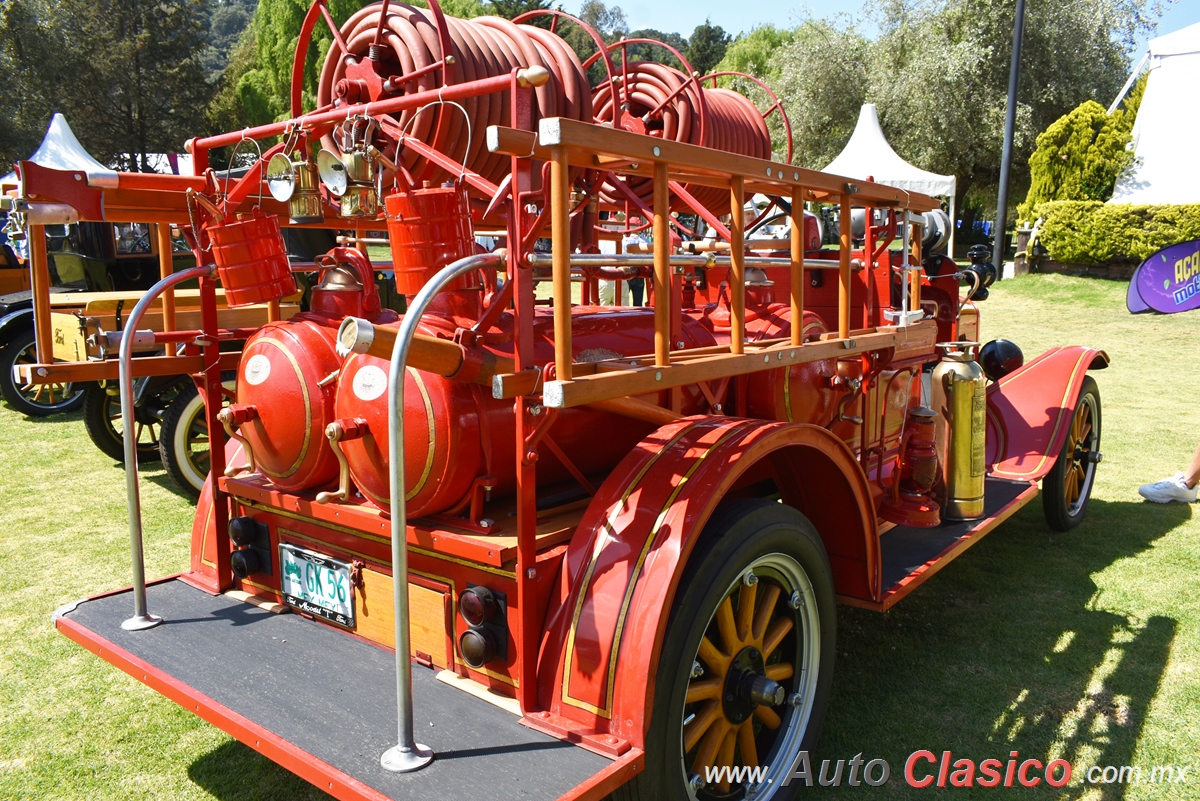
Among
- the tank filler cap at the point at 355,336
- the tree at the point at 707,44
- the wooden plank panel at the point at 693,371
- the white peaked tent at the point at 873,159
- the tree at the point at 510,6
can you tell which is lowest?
the wooden plank panel at the point at 693,371

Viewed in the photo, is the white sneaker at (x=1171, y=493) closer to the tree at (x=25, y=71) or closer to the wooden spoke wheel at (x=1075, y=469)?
the wooden spoke wheel at (x=1075, y=469)

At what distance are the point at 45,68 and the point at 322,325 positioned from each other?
3212cm

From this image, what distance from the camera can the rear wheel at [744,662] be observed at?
2145 mm

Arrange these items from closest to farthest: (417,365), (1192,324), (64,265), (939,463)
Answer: (417,365) → (939,463) → (64,265) → (1192,324)

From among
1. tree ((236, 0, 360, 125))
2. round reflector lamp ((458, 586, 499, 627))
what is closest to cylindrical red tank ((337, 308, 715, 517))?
round reflector lamp ((458, 586, 499, 627))

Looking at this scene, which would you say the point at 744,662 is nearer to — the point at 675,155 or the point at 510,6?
the point at 675,155

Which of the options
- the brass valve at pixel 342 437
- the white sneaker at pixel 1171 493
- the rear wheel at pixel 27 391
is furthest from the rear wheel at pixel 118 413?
the white sneaker at pixel 1171 493

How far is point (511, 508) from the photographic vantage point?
2.73 metres

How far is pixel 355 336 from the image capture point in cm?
180

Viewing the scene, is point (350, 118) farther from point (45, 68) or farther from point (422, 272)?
point (45, 68)

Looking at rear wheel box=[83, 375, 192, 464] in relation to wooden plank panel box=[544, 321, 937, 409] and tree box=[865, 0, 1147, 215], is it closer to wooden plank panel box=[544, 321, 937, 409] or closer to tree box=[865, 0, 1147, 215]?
wooden plank panel box=[544, 321, 937, 409]

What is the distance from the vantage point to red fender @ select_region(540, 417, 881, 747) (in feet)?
6.78

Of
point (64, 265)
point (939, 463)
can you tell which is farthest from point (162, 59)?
point (939, 463)

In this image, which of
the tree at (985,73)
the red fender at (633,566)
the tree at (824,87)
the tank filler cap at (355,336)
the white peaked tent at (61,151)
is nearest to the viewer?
the tank filler cap at (355,336)
